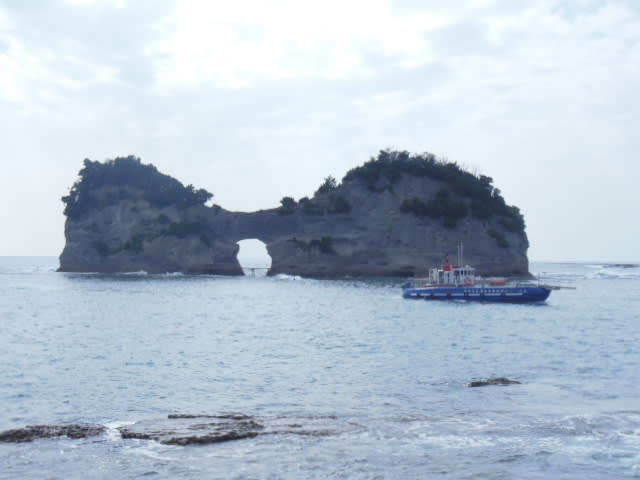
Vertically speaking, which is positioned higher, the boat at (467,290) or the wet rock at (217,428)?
the boat at (467,290)

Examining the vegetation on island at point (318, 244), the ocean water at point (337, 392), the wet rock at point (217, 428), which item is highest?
the vegetation on island at point (318, 244)

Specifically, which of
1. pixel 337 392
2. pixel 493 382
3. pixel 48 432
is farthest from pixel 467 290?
pixel 48 432

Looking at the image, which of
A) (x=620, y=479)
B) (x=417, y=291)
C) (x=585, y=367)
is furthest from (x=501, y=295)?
(x=620, y=479)

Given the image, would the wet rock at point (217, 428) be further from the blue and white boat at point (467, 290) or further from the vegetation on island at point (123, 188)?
the vegetation on island at point (123, 188)

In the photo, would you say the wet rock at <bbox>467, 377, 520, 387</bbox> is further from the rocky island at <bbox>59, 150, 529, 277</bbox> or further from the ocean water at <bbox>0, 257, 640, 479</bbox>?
the rocky island at <bbox>59, 150, 529, 277</bbox>

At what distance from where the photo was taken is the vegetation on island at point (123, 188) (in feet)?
420

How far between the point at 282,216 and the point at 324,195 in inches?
350

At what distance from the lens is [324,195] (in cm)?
11944

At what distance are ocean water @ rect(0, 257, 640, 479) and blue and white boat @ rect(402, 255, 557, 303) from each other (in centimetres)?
1148

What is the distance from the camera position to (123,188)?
132 metres

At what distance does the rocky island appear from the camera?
108125mm

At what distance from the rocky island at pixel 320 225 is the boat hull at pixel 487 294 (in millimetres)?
42975

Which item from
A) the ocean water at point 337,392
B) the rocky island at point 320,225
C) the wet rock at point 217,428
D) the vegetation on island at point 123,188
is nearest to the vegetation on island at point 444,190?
the rocky island at point 320,225

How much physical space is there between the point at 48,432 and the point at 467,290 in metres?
49.9
